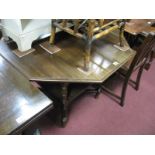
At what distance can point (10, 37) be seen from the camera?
1.45m

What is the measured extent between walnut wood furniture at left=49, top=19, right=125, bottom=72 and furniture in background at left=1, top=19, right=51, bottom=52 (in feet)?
0.29

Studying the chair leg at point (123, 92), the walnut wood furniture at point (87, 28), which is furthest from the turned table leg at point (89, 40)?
the chair leg at point (123, 92)

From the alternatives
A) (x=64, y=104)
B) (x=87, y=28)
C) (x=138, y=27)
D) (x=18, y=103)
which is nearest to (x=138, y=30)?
(x=138, y=27)

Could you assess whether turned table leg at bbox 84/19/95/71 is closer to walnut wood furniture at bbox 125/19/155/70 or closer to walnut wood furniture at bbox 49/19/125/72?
walnut wood furniture at bbox 49/19/125/72

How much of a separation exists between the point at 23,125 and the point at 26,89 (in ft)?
0.81

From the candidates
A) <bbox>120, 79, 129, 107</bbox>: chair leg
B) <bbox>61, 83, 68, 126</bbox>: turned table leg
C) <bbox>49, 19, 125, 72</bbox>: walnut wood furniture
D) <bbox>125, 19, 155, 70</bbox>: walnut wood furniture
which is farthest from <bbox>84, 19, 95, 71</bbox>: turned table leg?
<bbox>125, 19, 155, 70</bbox>: walnut wood furniture

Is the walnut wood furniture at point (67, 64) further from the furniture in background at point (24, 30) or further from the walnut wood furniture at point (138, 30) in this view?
the walnut wood furniture at point (138, 30)

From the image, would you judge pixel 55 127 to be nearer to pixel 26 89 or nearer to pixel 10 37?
pixel 26 89

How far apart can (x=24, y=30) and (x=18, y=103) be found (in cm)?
59

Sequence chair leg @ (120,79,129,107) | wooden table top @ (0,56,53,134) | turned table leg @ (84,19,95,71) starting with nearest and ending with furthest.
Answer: wooden table top @ (0,56,53,134) → turned table leg @ (84,19,95,71) → chair leg @ (120,79,129,107)

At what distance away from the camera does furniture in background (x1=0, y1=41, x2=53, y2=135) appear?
2.95 feet

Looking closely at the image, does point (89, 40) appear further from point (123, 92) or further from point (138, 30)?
point (138, 30)

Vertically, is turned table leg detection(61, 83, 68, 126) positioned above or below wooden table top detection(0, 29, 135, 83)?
below

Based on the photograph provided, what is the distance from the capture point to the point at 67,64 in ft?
4.42
